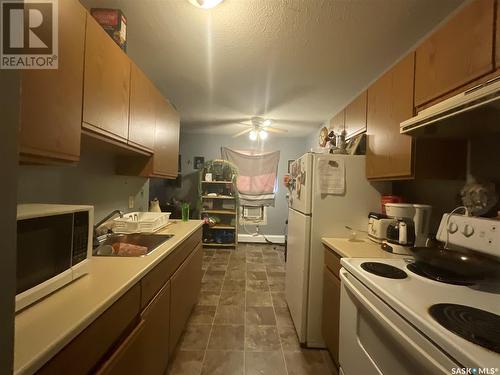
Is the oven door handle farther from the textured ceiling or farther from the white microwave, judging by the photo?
the textured ceiling

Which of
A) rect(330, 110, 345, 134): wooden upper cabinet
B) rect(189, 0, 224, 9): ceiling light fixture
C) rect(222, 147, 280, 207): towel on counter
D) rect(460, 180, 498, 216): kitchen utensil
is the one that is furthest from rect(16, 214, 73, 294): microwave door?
rect(222, 147, 280, 207): towel on counter

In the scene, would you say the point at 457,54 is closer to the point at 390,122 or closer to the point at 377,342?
the point at 390,122

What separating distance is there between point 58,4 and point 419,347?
1637 millimetres

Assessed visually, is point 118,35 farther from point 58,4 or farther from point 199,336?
point 199,336

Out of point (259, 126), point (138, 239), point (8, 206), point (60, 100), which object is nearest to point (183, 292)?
point (138, 239)

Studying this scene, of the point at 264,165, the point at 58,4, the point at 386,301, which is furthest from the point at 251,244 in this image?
the point at 58,4

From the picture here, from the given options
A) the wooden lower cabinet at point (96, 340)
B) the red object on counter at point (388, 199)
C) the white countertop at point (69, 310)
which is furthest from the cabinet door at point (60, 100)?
the red object on counter at point (388, 199)

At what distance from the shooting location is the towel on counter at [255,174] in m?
4.60

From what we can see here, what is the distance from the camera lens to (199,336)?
188cm

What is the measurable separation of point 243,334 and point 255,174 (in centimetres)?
311

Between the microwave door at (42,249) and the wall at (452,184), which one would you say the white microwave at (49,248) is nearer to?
the microwave door at (42,249)

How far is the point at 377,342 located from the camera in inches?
33.3

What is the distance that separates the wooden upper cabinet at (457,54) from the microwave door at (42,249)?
68.9 inches

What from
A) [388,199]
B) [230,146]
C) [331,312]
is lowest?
[331,312]
